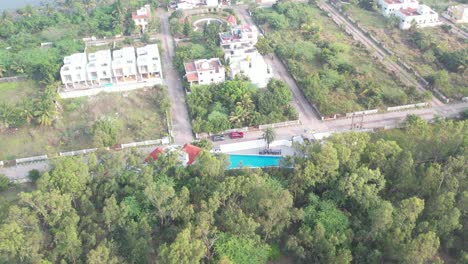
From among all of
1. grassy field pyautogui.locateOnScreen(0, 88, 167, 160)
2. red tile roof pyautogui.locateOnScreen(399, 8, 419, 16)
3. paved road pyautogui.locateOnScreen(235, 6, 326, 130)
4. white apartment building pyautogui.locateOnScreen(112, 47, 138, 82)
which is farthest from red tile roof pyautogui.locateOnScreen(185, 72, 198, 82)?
red tile roof pyautogui.locateOnScreen(399, 8, 419, 16)

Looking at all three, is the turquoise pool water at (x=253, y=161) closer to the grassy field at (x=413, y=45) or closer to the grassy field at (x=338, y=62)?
the grassy field at (x=338, y=62)

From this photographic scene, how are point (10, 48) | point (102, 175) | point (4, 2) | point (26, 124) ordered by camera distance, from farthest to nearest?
point (4, 2) → point (10, 48) → point (26, 124) → point (102, 175)

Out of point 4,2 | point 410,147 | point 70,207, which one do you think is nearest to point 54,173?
point 70,207

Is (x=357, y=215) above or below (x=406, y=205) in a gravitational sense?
below

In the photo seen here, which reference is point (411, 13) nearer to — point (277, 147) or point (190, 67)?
point (190, 67)

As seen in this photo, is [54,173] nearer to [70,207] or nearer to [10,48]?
[70,207]

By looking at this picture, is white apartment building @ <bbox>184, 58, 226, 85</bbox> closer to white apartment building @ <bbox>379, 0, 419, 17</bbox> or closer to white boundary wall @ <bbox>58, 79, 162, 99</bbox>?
white boundary wall @ <bbox>58, 79, 162, 99</bbox>

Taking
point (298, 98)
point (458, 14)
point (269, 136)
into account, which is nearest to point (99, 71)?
point (269, 136)
